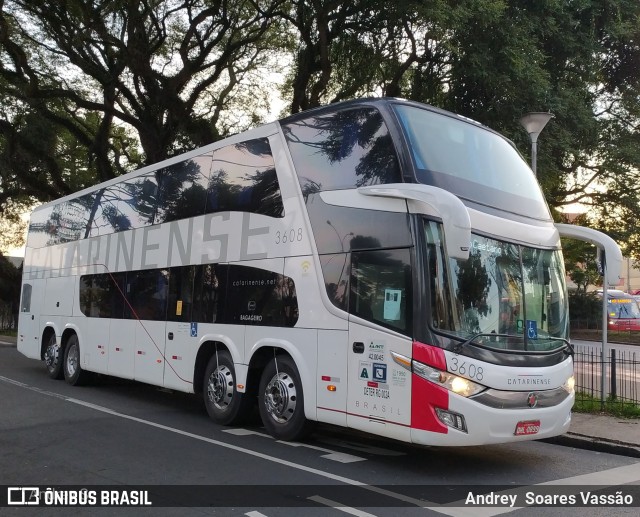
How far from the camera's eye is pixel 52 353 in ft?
52.0

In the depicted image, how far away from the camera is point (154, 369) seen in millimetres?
11781

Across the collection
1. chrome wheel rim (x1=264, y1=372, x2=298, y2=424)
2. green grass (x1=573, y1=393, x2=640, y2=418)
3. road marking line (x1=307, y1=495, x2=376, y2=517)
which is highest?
chrome wheel rim (x1=264, y1=372, x2=298, y2=424)

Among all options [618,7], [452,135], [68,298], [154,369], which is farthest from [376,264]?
[618,7]

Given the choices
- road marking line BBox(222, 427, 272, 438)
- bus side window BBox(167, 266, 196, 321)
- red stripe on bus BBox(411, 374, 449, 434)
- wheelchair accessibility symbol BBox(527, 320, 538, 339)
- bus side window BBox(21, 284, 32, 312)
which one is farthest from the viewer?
bus side window BBox(21, 284, 32, 312)

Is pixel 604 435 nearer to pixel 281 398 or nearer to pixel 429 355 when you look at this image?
pixel 429 355

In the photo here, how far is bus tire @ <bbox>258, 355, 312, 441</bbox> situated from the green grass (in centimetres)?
565

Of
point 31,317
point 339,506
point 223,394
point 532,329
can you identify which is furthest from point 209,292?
point 31,317

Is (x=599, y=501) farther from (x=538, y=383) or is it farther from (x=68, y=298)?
(x=68, y=298)

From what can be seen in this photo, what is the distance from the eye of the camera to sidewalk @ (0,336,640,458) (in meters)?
9.13

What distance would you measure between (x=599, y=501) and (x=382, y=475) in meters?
2.17

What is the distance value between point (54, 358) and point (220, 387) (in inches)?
285

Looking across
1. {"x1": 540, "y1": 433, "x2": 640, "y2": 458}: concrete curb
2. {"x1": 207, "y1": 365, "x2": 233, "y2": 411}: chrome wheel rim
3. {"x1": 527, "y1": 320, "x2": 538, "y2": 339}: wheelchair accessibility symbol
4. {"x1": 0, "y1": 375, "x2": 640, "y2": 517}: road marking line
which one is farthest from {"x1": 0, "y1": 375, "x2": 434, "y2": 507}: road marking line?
{"x1": 540, "y1": 433, "x2": 640, "y2": 458}: concrete curb

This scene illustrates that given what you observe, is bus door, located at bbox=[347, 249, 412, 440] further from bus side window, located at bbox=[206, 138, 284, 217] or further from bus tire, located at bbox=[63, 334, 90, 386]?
bus tire, located at bbox=[63, 334, 90, 386]

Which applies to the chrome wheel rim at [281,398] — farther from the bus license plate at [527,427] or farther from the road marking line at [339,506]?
the bus license plate at [527,427]
